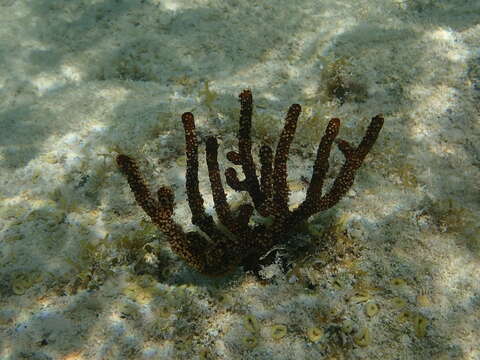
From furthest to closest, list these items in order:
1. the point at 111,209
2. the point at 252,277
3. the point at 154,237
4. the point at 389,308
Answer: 1. the point at 111,209
2. the point at 154,237
3. the point at 252,277
4. the point at 389,308

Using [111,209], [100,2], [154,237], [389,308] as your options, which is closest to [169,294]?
[154,237]

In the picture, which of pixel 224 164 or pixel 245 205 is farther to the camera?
pixel 224 164

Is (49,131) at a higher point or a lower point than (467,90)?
lower

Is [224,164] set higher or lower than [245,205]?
lower

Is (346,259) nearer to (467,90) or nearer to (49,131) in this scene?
(467,90)

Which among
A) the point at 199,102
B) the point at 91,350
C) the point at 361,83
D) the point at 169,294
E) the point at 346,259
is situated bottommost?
the point at 91,350
